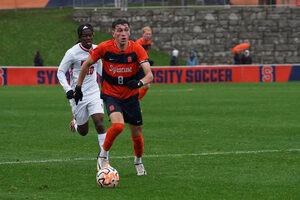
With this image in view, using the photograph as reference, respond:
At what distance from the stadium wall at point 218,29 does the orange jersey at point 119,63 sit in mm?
34623

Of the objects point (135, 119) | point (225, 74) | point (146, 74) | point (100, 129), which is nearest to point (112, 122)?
point (135, 119)

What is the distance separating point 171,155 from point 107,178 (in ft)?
9.50

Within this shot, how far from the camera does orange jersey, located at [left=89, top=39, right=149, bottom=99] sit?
30.0 feet

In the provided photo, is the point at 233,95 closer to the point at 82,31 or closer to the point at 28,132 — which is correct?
the point at 28,132

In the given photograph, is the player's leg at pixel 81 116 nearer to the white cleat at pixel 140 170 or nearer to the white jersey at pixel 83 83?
the white jersey at pixel 83 83

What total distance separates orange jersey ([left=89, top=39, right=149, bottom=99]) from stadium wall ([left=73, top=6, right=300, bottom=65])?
3462cm

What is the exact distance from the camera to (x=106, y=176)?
8.42 m

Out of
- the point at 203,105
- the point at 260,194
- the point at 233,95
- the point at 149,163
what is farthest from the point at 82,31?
the point at 233,95

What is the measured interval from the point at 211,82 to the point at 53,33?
1199 centimetres

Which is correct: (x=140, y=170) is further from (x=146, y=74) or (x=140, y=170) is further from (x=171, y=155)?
(x=171, y=155)

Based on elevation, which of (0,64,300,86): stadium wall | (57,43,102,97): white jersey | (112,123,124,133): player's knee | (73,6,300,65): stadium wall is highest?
(57,43,102,97): white jersey

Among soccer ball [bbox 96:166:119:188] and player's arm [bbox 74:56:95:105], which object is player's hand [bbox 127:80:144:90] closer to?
player's arm [bbox 74:56:95:105]

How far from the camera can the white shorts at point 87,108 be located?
1066 cm

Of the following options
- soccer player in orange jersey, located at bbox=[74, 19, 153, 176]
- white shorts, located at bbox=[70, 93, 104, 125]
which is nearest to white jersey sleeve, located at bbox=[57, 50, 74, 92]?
white shorts, located at bbox=[70, 93, 104, 125]
